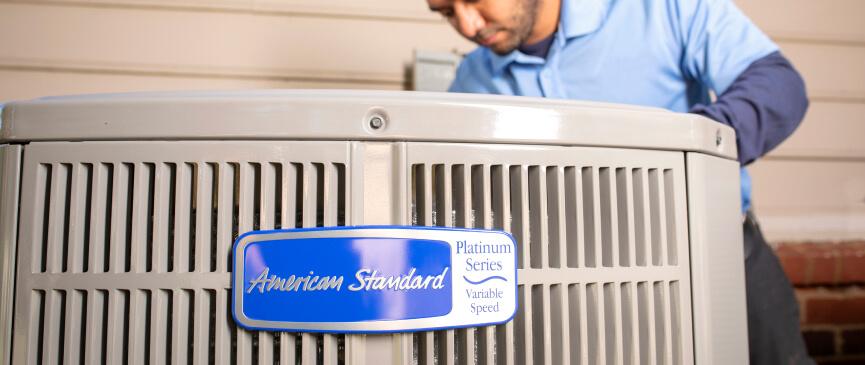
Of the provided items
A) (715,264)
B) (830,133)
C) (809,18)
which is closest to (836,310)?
(830,133)

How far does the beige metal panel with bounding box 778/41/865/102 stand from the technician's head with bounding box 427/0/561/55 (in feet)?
2.62

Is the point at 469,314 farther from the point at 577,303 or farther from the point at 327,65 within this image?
the point at 327,65

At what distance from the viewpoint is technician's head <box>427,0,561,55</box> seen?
1.14 m

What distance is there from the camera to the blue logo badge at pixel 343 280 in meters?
0.45

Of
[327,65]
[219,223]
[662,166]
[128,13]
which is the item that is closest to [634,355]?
[662,166]

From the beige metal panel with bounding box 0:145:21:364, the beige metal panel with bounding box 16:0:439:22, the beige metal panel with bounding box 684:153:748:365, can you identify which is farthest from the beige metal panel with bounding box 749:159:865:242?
the beige metal panel with bounding box 0:145:21:364

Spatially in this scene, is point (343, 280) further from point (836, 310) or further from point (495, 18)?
point (836, 310)

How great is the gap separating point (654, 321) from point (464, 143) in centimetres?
19

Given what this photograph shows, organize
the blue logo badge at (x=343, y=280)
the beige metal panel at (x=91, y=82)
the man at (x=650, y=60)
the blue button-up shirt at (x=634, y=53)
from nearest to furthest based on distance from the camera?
the blue logo badge at (x=343, y=280)
the man at (x=650, y=60)
the blue button-up shirt at (x=634, y=53)
the beige metal panel at (x=91, y=82)

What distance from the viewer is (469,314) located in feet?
1.53

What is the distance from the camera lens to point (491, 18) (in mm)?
1145

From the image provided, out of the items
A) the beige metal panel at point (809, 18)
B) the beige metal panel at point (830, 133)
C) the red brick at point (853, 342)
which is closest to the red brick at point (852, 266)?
the red brick at point (853, 342)

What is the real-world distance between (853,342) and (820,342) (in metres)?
0.08

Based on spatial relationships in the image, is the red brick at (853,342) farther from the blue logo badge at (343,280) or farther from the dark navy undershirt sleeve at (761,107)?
the blue logo badge at (343,280)
